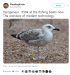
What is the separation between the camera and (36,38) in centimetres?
137

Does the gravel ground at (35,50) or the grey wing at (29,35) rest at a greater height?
the grey wing at (29,35)

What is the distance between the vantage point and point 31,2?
1370mm

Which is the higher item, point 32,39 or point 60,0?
point 60,0

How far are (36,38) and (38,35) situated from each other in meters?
0.01

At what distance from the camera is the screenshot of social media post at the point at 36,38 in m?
1.37

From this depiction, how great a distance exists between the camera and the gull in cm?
137

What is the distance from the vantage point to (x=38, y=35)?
137cm

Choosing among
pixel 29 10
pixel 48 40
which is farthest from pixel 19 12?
pixel 48 40

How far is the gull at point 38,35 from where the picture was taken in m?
1.37

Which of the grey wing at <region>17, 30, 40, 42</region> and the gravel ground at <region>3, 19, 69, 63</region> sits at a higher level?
the grey wing at <region>17, 30, 40, 42</region>
